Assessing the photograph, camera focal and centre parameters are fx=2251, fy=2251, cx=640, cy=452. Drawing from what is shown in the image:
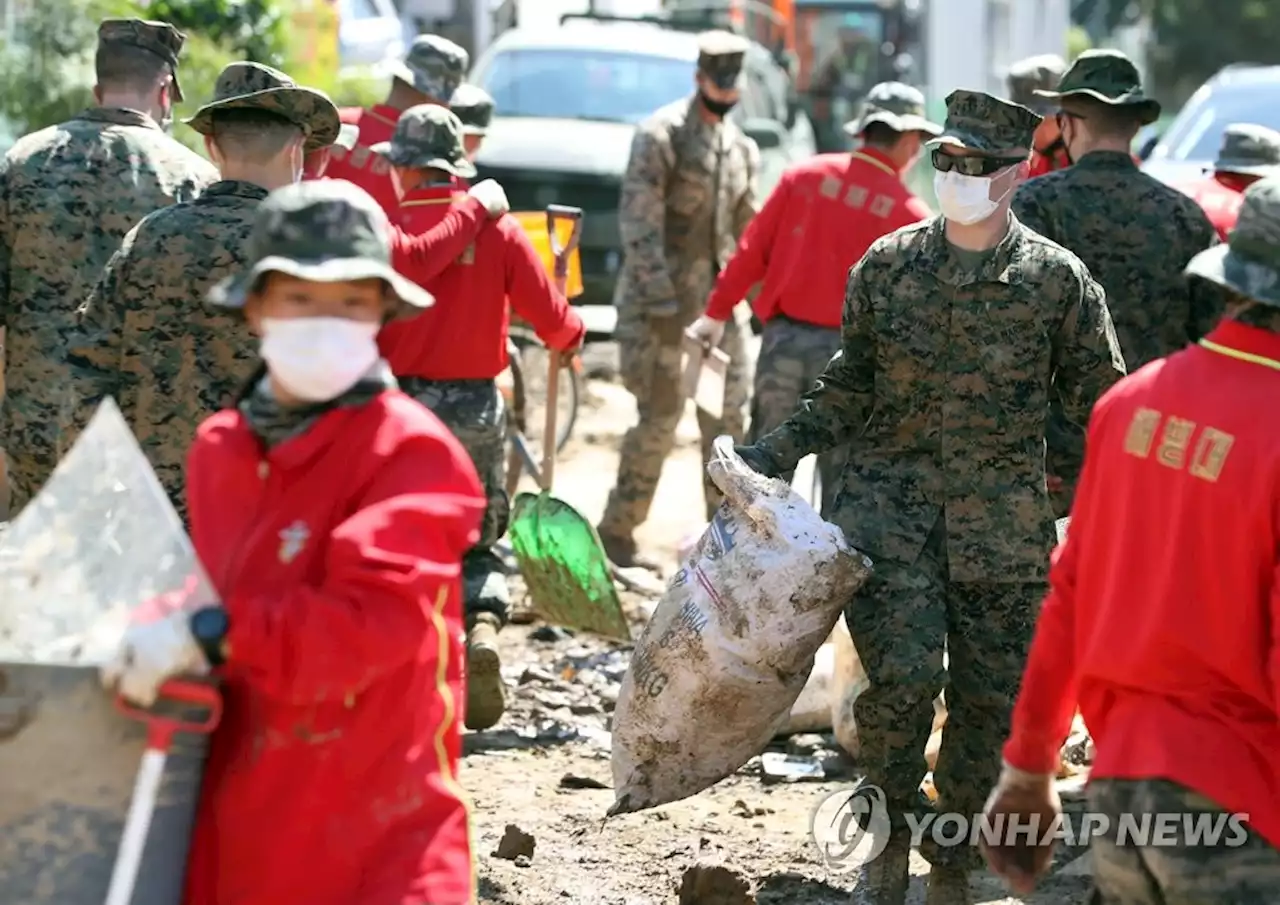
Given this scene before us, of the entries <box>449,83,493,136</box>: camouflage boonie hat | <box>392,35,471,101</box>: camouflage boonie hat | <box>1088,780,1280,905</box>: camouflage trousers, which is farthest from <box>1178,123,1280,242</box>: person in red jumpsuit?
<box>1088,780,1280,905</box>: camouflage trousers

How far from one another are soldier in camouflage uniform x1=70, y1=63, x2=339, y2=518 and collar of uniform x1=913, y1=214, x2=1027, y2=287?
5.44 ft

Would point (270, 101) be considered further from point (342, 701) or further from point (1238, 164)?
point (1238, 164)

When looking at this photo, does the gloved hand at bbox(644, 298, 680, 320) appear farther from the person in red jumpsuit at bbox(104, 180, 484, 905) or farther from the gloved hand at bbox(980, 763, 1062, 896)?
the person in red jumpsuit at bbox(104, 180, 484, 905)

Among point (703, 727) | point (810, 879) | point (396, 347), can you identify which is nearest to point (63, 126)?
point (396, 347)

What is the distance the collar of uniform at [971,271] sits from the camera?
18.2ft

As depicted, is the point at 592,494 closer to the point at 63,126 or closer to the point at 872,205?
the point at 872,205

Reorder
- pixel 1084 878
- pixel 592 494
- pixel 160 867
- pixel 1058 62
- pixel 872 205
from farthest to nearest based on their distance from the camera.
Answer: pixel 592 494, pixel 1058 62, pixel 872 205, pixel 1084 878, pixel 160 867

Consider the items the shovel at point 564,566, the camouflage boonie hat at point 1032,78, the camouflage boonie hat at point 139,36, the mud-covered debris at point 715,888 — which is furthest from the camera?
the camouflage boonie hat at point 1032,78

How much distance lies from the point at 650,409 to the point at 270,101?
5.10 metres

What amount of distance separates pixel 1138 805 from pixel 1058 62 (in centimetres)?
726

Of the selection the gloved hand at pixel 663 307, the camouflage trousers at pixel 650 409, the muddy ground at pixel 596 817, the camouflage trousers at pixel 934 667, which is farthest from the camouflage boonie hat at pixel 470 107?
the camouflage trousers at pixel 934 667

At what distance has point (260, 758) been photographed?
11.1 feet

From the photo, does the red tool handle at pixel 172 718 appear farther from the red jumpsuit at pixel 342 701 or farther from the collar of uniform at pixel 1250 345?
the collar of uniform at pixel 1250 345

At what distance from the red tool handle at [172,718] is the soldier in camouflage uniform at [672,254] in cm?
A: 711
